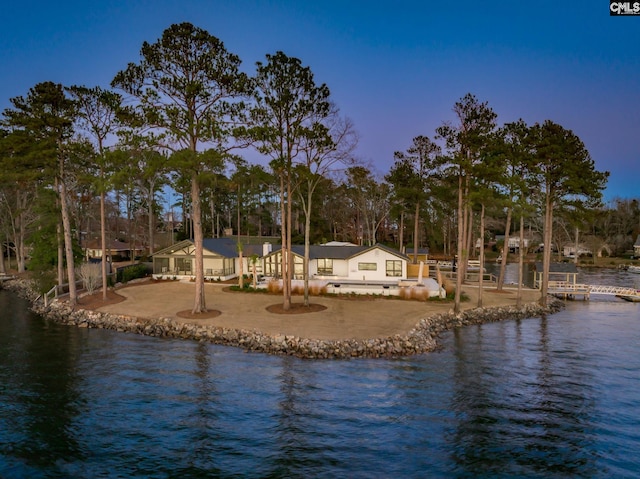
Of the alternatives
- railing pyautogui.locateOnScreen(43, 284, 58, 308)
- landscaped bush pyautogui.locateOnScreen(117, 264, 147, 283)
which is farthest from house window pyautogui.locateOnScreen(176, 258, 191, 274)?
railing pyautogui.locateOnScreen(43, 284, 58, 308)

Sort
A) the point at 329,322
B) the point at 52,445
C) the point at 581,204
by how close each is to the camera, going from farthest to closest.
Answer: the point at 581,204 → the point at 329,322 → the point at 52,445

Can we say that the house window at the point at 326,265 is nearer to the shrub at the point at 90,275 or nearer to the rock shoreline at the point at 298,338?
the rock shoreline at the point at 298,338

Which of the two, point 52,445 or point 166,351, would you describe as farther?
point 166,351

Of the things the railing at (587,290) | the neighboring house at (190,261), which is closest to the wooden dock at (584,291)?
the railing at (587,290)

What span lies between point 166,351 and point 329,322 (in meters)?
8.58

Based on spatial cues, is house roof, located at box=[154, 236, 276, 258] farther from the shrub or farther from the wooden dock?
the wooden dock

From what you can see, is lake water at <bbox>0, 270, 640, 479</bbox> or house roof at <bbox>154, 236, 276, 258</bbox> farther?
house roof at <bbox>154, 236, 276, 258</bbox>

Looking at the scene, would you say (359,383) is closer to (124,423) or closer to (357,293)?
(124,423)

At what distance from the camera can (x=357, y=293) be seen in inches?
1230

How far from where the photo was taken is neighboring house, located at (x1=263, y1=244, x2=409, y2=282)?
37.2 meters

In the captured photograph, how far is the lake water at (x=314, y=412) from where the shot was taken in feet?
33.6

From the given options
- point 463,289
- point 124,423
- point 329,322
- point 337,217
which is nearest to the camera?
point 124,423

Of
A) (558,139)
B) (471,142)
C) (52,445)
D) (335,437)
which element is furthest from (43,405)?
(558,139)

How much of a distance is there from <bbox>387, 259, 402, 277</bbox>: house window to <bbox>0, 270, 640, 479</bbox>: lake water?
54.1 feet
